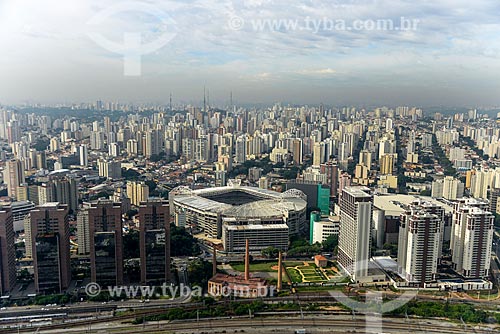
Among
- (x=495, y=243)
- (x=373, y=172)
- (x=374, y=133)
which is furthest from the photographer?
(x=374, y=133)

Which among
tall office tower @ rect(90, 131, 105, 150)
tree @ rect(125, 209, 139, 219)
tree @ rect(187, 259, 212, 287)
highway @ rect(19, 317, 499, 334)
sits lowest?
highway @ rect(19, 317, 499, 334)

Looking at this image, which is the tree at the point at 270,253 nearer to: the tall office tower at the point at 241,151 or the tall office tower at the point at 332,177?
the tall office tower at the point at 332,177

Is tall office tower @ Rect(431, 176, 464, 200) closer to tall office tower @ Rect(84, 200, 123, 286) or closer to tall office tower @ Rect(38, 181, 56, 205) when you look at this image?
tall office tower @ Rect(84, 200, 123, 286)

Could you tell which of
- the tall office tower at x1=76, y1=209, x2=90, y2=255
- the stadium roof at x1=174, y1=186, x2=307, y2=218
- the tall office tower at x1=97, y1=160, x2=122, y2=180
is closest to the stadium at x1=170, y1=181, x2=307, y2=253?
the stadium roof at x1=174, y1=186, x2=307, y2=218

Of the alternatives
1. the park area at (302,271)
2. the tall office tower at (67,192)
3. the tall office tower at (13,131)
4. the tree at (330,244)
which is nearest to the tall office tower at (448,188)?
the tree at (330,244)

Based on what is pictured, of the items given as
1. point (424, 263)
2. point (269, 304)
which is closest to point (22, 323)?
point (269, 304)

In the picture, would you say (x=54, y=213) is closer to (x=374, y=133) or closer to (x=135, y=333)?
(x=135, y=333)

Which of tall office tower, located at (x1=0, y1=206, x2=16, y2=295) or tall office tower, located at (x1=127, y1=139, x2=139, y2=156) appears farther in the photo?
tall office tower, located at (x1=127, y1=139, x2=139, y2=156)
